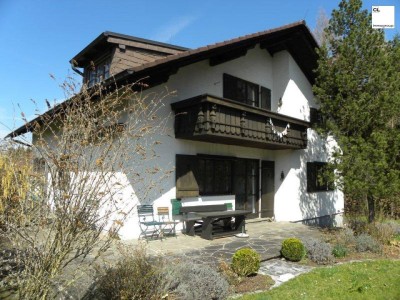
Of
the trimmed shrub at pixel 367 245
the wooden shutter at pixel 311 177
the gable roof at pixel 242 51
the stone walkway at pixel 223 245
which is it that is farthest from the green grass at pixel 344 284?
the wooden shutter at pixel 311 177

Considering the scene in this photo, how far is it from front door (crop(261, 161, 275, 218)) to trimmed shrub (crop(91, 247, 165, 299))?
889 cm

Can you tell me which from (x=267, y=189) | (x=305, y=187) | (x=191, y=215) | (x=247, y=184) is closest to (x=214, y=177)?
(x=191, y=215)

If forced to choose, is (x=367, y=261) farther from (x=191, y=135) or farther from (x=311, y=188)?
(x=311, y=188)

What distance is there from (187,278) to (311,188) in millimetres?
9841

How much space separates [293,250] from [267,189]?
5.94m

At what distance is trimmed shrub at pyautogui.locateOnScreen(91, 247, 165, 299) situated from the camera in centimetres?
385

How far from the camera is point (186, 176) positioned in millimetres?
9336

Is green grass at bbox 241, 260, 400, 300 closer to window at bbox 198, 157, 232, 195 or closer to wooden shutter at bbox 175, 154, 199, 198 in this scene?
wooden shutter at bbox 175, 154, 199, 198

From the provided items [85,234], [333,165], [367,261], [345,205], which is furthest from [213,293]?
[345,205]

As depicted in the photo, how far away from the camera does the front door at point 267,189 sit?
12.5 m

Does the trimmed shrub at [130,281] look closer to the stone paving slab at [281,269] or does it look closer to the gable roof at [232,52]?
the gable roof at [232,52]

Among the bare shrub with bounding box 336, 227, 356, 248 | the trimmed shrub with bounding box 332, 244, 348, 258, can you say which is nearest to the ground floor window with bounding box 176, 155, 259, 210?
the bare shrub with bounding box 336, 227, 356, 248

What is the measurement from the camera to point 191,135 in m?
8.55
